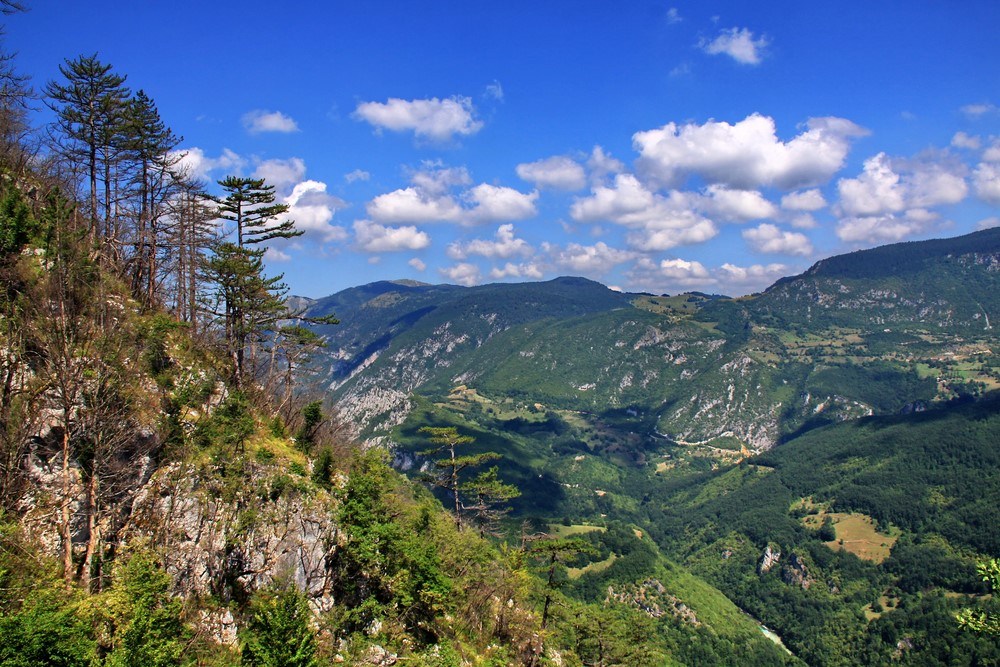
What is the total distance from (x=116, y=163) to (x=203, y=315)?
1101 centimetres

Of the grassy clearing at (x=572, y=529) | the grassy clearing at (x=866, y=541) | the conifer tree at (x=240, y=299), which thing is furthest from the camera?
the grassy clearing at (x=866, y=541)

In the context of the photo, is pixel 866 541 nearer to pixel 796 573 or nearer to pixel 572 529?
pixel 796 573

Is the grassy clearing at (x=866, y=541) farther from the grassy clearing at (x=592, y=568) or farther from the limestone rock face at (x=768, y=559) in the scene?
the grassy clearing at (x=592, y=568)

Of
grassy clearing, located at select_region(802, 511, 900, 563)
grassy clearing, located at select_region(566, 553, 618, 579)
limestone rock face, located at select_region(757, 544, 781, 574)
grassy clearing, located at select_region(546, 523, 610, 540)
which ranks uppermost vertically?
grassy clearing, located at select_region(546, 523, 610, 540)

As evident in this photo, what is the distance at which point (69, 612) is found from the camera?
1593 centimetres

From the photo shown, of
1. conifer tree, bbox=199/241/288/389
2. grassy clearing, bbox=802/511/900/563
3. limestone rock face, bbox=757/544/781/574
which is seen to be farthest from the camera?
limestone rock face, bbox=757/544/781/574

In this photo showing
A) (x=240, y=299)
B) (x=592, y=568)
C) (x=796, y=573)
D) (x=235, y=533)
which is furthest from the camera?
(x=796, y=573)

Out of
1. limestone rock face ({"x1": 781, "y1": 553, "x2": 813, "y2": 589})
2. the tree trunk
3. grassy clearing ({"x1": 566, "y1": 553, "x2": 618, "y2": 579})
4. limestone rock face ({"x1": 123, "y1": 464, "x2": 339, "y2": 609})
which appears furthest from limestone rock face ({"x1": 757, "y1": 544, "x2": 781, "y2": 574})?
the tree trunk

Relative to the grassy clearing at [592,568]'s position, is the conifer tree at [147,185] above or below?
above

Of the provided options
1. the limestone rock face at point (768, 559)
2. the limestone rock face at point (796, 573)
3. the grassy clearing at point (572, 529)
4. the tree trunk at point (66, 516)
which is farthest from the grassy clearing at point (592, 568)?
the tree trunk at point (66, 516)

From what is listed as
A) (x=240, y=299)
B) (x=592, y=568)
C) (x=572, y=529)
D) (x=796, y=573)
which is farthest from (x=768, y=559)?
(x=240, y=299)

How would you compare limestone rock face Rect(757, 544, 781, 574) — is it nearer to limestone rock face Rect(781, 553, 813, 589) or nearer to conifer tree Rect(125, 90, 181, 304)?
limestone rock face Rect(781, 553, 813, 589)

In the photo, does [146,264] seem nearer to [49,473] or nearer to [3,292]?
[3,292]

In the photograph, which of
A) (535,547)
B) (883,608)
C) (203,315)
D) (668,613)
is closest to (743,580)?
(883,608)
